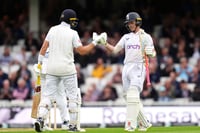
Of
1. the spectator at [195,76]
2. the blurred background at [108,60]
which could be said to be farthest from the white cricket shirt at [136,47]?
the spectator at [195,76]

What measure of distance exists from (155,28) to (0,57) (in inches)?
226

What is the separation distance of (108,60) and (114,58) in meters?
0.22

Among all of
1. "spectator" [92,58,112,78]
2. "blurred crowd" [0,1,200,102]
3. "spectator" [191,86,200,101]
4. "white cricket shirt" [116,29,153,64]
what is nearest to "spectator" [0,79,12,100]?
"blurred crowd" [0,1,200,102]

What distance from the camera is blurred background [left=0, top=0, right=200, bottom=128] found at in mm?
23828

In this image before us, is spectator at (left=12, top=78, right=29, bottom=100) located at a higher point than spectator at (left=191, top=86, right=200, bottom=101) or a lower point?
higher

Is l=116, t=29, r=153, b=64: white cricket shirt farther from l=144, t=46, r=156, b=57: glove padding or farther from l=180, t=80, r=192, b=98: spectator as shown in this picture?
l=180, t=80, r=192, b=98: spectator

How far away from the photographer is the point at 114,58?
27281 mm

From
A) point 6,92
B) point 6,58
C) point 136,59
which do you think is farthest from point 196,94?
point 136,59

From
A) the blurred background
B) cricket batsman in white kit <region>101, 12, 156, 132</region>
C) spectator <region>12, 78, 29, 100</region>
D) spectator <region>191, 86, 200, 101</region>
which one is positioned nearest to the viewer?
cricket batsman in white kit <region>101, 12, 156, 132</region>

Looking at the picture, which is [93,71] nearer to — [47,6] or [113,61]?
[113,61]

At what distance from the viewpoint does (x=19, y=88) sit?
25.4 m

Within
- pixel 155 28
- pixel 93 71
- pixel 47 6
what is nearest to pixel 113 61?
pixel 93 71

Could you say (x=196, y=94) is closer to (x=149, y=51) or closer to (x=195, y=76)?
(x=195, y=76)

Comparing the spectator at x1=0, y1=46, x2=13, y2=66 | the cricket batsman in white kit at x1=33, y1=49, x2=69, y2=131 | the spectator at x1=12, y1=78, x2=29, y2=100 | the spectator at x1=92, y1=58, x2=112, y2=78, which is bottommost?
the cricket batsman in white kit at x1=33, y1=49, x2=69, y2=131
